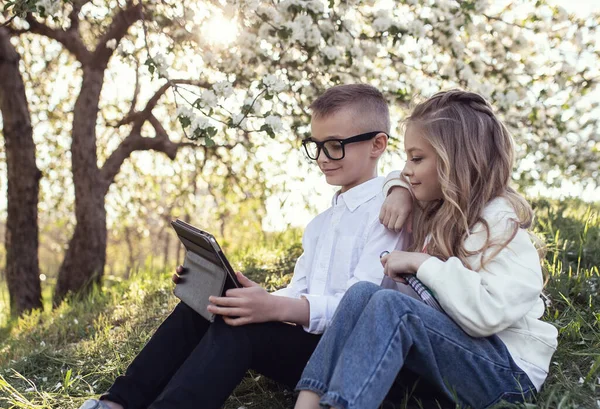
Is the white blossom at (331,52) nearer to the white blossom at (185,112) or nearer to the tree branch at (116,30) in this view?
the white blossom at (185,112)

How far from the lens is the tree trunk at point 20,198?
588 centimetres

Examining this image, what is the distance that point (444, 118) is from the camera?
2.17 m

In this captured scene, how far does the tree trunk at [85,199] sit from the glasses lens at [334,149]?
400 cm

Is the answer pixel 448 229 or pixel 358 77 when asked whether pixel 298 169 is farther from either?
pixel 448 229

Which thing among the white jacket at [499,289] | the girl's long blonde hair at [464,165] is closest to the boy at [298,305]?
the girl's long blonde hair at [464,165]

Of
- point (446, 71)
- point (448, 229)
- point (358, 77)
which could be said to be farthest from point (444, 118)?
point (446, 71)

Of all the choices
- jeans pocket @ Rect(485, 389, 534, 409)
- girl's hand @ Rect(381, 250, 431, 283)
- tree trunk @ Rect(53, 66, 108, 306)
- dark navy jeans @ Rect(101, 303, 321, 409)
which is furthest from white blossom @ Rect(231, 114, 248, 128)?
tree trunk @ Rect(53, 66, 108, 306)

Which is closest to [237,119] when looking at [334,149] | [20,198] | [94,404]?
[334,149]

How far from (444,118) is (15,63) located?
4.84 m

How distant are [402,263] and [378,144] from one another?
0.69 meters

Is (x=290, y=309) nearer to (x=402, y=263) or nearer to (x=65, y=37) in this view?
(x=402, y=263)

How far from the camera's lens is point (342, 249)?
2443mm

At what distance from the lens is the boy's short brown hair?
8.31 ft

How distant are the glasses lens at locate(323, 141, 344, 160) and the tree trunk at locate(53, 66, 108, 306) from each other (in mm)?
4004
